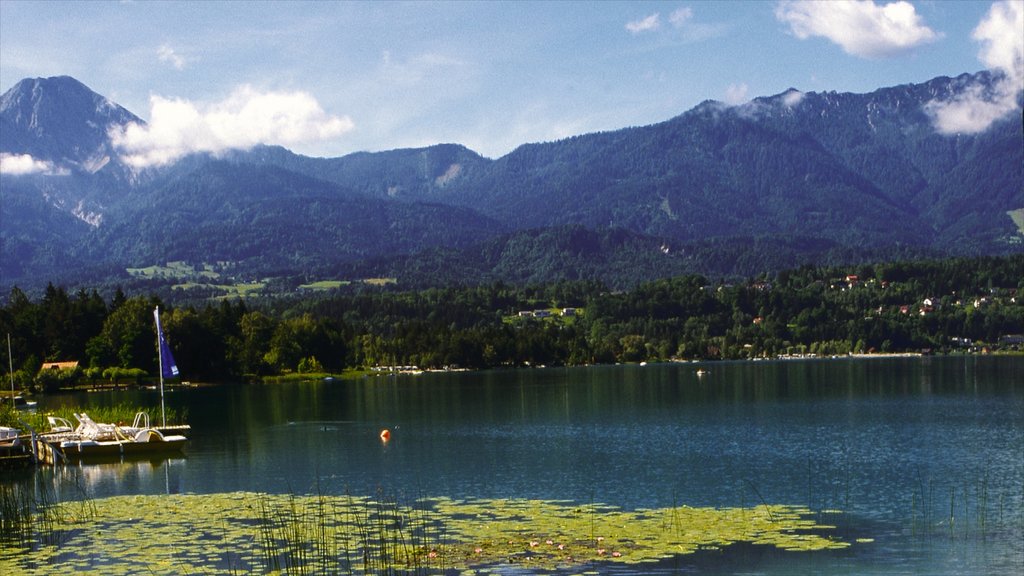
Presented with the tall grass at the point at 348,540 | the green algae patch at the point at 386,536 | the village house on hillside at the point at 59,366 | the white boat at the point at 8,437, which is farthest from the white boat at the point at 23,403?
the tall grass at the point at 348,540

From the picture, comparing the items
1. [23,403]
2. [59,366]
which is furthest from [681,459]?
[59,366]

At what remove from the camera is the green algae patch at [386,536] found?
33781 millimetres

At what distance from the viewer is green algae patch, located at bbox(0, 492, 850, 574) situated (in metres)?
33.8

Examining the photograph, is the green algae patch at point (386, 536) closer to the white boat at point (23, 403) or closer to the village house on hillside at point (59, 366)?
the white boat at point (23, 403)

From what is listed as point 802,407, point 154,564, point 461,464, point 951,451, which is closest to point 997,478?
point 951,451

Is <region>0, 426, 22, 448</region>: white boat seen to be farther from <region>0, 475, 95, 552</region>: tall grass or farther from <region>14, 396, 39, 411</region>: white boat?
<region>14, 396, 39, 411</region>: white boat

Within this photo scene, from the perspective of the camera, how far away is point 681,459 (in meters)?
61.8

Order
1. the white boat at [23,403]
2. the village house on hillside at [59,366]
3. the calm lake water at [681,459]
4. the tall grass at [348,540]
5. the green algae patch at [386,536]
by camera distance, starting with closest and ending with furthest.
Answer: the tall grass at [348,540], the green algae patch at [386,536], the calm lake water at [681,459], the white boat at [23,403], the village house on hillside at [59,366]

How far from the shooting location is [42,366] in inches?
5989

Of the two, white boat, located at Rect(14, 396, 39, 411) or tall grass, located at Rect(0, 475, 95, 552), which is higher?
white boat, located at Rect(14, 396, 39, 411)

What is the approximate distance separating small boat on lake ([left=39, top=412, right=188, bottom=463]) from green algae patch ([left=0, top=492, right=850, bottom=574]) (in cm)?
1916

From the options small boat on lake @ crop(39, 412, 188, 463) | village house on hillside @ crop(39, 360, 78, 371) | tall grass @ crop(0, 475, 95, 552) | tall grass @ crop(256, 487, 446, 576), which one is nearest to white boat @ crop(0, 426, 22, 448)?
small boat on lake @ crop(39, 412, 188, 463)

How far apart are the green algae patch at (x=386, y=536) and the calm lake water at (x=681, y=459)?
6.18ft

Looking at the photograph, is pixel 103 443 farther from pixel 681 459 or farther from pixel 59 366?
pixel 59 366
